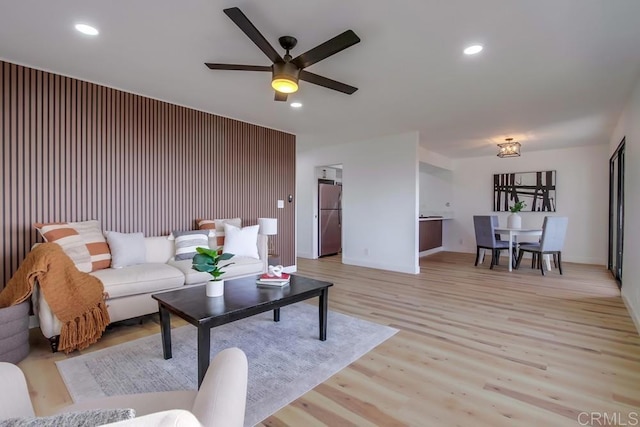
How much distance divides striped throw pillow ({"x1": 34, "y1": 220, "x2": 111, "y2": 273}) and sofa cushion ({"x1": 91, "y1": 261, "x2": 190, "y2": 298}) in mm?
118

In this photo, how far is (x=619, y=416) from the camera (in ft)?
5.43

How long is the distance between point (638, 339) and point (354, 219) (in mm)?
4177

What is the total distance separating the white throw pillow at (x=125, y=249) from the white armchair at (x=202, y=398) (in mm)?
2298

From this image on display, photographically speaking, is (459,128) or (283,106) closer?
(283,106)

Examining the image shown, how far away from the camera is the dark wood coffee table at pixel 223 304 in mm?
1837

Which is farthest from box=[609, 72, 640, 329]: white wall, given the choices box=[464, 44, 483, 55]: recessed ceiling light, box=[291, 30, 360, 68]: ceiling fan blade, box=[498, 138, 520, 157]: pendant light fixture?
box=[291, 30, 360, 68]: ceiling fan blade

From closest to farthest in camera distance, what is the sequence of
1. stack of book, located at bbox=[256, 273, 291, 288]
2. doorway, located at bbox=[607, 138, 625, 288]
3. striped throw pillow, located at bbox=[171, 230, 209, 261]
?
1. stack of book, located at bbox=[256, 273, 291, 288]
2. striped throw pillow, located at bbox=[171, 230, 209, 261]
3. doorway, located at bbox=[607, 138, 625, 288]

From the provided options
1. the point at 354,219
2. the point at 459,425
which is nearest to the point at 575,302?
the point at 459,425

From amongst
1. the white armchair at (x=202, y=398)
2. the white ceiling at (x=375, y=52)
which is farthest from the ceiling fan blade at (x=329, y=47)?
the white armchair at (x=202, y=398)

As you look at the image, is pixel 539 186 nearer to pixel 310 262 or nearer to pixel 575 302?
pixel 575 302

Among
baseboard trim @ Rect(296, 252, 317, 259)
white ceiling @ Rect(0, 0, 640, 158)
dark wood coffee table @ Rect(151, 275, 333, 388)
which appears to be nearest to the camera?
dark wood coffee table @ Rect(151, 275, 333, 388)

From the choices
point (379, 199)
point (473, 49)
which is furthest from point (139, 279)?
point (379, 199)

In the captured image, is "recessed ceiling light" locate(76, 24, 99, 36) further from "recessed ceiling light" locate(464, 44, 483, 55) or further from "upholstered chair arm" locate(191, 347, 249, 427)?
"recessed ceiling light" locate(464, 44, 483, 55)

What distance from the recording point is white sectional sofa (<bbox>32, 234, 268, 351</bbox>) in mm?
2359
